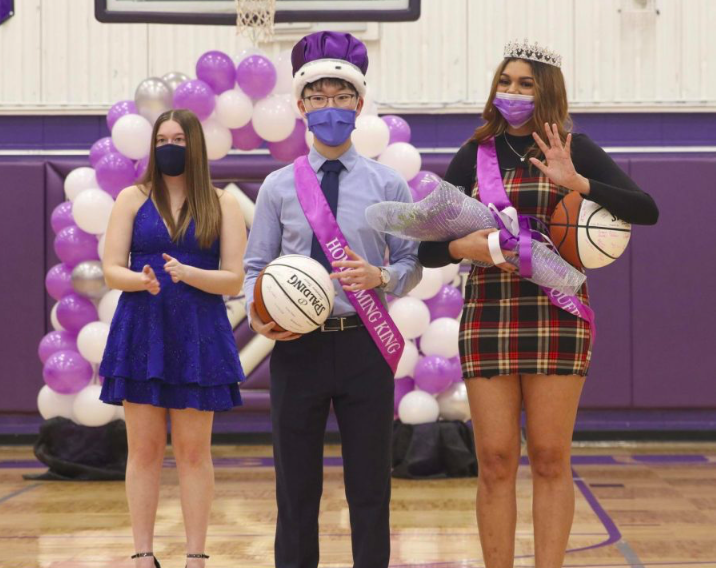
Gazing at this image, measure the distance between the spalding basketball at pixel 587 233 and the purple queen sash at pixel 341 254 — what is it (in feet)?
1.77

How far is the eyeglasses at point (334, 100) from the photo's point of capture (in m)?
2.86

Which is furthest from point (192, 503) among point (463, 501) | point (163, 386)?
point (463, 501)

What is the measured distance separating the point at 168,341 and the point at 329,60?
1110 millimetres

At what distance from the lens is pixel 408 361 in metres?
5.84

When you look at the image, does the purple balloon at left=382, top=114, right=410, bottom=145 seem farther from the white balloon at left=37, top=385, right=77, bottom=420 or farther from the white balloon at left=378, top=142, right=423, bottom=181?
the white balloon at left=37, top=385, right=77, bottom=420

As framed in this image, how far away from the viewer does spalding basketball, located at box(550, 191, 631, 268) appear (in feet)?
9.15

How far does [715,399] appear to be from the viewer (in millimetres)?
7586

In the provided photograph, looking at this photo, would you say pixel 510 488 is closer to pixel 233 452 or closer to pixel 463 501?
pixel 463 501

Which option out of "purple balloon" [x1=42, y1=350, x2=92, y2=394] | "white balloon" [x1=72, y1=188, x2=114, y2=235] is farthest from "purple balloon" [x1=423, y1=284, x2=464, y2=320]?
"purple balloon" [x1=42, y1=350, x2=92, y2=394]

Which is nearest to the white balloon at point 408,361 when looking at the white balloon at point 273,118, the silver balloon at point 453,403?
the silver balloon at point 453,403

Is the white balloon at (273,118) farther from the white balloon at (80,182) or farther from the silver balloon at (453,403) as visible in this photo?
the silver balloon at (453,403)

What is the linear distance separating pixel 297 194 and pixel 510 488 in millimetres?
1048

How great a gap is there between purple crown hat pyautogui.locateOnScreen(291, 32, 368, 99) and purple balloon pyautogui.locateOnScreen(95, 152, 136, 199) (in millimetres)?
3144

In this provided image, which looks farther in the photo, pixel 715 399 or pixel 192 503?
pixel 715 399
